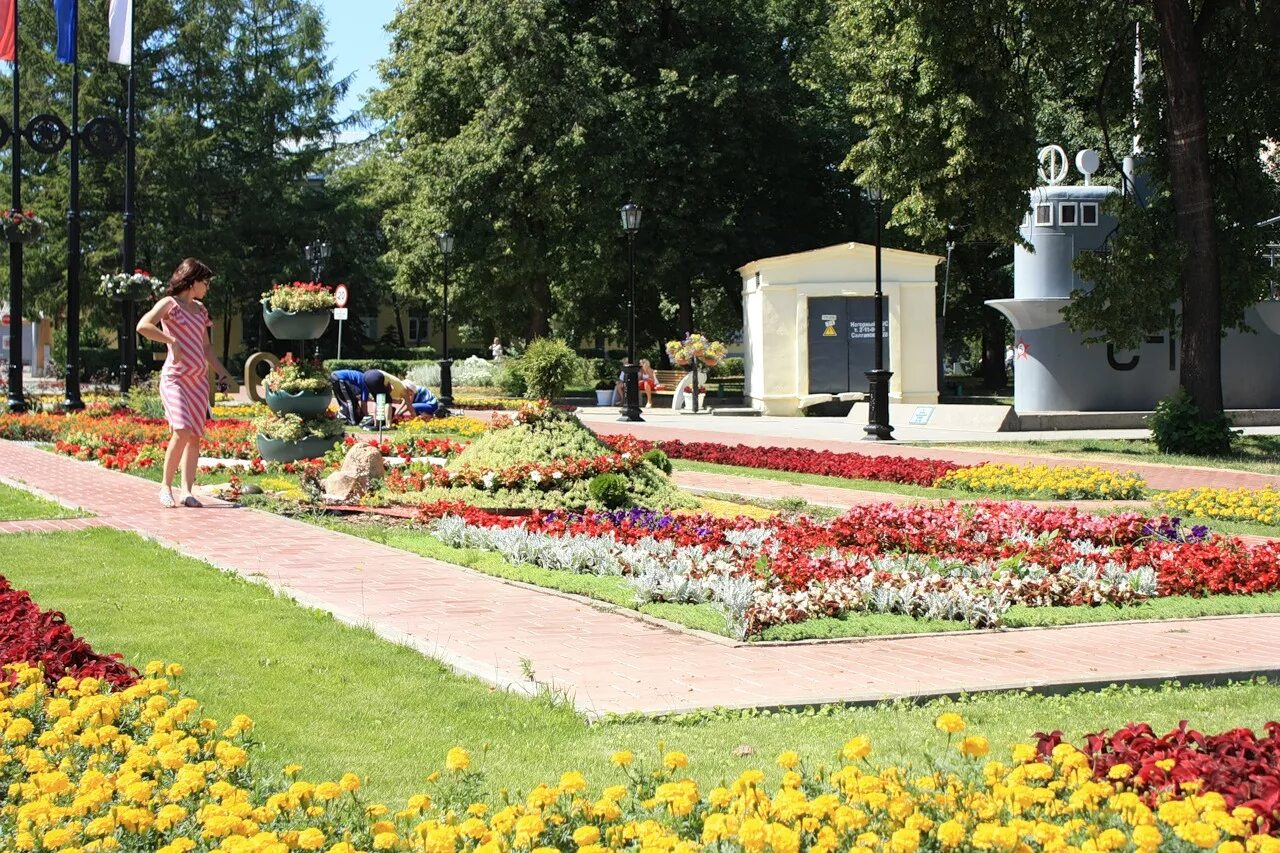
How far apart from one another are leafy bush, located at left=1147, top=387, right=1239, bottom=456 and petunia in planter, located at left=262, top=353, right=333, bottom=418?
39.8ft

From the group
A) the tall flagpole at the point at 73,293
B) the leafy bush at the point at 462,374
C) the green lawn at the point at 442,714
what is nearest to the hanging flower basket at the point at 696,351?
the leafy bush at the point at 462,374

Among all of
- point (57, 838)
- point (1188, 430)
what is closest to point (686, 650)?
point (57, 838)

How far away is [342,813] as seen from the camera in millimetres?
4113

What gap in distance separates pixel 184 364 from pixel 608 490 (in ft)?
12.5

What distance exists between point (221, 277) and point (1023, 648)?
49.3 metres

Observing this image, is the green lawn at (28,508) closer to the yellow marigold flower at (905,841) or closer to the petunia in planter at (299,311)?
the petunia in planter at (299,311)

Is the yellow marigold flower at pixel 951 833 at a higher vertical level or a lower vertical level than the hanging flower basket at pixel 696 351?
lower

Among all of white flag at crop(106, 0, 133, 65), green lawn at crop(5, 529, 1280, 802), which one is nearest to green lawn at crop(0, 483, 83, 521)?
green lawn at crop(5, 529, 1280, 802)

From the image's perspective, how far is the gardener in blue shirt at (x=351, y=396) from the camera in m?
26.4

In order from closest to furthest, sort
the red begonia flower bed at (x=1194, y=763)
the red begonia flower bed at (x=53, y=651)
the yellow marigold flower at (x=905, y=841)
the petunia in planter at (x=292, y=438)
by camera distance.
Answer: the yellow marigold flower at (x=905, y=841) → the red begonia flower bed at (x=1194, y=763) → the red begonia flower bed at (x=53, y=651) → the petunia in planter at (x=292, y=438)

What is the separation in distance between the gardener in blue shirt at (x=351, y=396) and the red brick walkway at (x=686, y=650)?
57.0 ft

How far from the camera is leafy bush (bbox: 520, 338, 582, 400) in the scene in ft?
57.1

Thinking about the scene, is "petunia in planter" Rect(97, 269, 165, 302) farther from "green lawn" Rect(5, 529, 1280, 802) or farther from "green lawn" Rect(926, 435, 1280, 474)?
"green lawn" Rect(5, 529, 1280, 802)

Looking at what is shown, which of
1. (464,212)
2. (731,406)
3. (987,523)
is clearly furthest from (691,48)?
(987,523)
